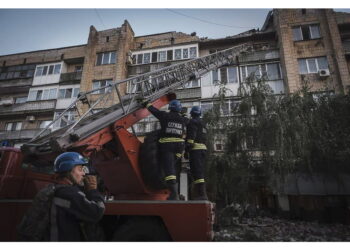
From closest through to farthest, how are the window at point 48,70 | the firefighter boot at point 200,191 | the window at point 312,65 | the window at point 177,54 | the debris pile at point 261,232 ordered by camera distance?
the firefighter boot at point 200,191 < the debris pile at point 261,232 < the window at point 312,65 < the window at point 177,54 < the window at point 48,70

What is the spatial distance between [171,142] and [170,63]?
494 inches

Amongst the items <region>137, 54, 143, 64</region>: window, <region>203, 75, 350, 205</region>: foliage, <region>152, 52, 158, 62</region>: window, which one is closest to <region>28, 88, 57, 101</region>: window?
<region>137, 54, 143, 64</region>: window

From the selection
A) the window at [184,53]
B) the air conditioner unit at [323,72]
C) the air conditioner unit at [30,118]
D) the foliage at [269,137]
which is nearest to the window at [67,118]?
the foliage at [269,137]

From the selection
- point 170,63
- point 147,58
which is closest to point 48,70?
point 147,58

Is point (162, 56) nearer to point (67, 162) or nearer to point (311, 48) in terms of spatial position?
point (311, 48)

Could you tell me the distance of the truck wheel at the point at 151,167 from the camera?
12.3 feet

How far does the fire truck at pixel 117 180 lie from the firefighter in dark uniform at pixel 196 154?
434mm

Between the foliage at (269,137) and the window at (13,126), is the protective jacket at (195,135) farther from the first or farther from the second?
the window at (13,126)

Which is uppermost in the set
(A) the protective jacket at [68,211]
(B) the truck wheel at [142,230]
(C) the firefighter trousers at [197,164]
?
(C) the firefighter trousers at [197,164]

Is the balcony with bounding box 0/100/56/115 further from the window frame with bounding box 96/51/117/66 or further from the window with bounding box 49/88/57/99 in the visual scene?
the window frame with bounding box 96/51/117/66

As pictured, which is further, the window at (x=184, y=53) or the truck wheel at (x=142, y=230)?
the window at (x=184, y=53)

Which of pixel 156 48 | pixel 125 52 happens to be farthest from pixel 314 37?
pixel 125 52

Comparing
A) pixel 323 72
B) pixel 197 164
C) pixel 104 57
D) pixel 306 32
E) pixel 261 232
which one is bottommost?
pixel 261 232

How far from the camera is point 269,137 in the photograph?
759cm
